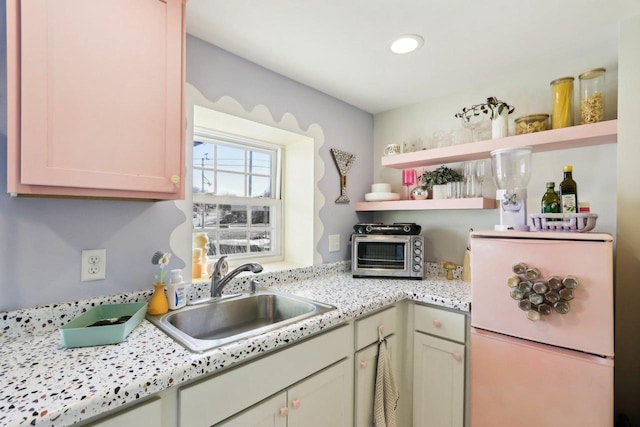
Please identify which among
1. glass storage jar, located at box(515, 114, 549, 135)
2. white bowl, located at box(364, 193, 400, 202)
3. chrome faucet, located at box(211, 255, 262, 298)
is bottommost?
chrome faucet, located at box(211, 255, 262, 298)

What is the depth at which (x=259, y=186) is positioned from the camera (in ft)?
7.22

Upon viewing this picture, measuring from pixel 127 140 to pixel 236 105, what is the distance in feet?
2.46

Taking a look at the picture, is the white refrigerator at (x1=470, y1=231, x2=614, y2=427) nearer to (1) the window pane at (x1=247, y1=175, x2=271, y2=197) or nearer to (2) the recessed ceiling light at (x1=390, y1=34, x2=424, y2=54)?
(2) the recessed ceiling light at (x1=390, y1=34, x2=424, y2=54)

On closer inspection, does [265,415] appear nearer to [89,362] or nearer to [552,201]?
[89,362]

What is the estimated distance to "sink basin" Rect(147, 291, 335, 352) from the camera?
1266 millimetres

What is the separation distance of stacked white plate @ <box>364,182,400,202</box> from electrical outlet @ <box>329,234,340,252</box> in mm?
406

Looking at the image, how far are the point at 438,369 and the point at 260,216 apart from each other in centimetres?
147

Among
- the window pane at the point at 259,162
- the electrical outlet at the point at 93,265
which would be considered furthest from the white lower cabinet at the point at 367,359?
the window pane at the point at 259,162

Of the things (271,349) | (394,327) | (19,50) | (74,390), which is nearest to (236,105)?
(19,50)

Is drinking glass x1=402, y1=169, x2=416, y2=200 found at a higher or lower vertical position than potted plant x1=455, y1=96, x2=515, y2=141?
lower

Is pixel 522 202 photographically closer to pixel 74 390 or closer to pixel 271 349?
pixel 271 349

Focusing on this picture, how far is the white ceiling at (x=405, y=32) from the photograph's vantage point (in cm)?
129

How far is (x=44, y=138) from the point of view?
886 millimetres

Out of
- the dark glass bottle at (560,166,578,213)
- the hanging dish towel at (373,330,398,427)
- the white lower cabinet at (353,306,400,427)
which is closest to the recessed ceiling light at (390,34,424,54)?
the dark glass bottle at (560,166,578,213)
